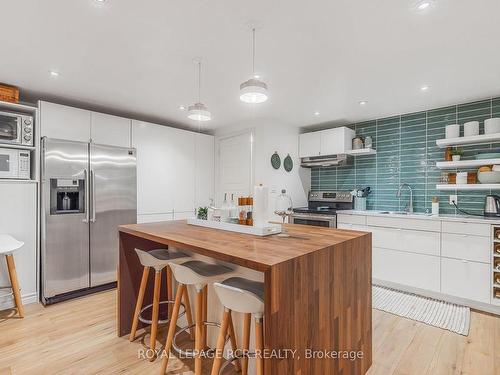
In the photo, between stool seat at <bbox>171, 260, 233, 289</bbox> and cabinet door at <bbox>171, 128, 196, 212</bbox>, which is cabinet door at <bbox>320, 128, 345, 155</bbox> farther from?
stool seat at <bbox>171, 260, 233, 289</bbox>

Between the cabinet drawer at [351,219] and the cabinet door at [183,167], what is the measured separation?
2.32m

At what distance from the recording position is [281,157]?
14.3 feet

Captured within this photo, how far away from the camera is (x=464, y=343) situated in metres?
2.24

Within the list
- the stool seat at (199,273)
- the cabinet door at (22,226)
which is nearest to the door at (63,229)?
the cabinet door at (22,226)

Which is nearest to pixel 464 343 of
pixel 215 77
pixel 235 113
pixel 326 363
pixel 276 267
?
pixel 326 363

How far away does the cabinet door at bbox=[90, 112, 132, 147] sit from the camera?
338 cm

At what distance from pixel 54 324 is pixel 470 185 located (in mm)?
4634

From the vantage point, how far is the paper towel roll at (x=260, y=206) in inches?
71.9

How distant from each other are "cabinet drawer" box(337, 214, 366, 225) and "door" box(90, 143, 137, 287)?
288 centimetres

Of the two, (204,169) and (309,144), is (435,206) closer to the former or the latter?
(309,144)

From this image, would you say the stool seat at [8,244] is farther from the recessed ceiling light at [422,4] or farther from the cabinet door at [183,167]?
the recessed ceiling light at [422,4]

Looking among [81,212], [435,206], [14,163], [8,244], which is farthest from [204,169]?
[435,206]

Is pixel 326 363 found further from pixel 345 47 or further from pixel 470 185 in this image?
pixel 470 185

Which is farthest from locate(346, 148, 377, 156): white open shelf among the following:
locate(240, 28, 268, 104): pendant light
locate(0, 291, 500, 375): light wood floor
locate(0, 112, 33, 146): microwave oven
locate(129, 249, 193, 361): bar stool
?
locate(0, 112, 33, 146): microwave oven
